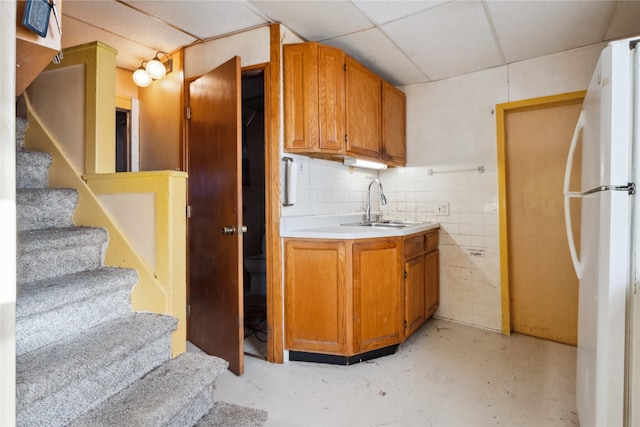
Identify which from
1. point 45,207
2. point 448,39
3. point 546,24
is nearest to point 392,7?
point 448,39

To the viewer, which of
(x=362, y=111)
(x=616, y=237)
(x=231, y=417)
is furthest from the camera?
(x=362, y=111)

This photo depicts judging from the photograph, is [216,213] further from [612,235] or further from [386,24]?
[612,235]

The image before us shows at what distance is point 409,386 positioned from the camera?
1.96 m

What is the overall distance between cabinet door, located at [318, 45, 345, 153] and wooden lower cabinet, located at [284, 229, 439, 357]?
2.29ft

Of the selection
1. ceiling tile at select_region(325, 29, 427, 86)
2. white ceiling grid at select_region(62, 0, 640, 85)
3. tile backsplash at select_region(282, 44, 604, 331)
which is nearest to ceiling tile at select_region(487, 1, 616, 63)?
white ceiling grid at select_region(62, 0, 640, 85)

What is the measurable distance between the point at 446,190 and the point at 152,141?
8.65ft

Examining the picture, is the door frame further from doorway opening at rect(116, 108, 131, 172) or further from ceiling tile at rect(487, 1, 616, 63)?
doorway opening at rect(116, 108, 131, 172)

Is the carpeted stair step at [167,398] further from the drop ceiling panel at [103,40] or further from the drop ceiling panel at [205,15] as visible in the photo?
the drop ceiling panel at [103,40]

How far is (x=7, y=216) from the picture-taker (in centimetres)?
69

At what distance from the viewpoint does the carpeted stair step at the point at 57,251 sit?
1385mm

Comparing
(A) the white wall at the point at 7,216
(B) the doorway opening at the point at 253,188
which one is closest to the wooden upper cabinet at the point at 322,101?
(B) the doorway opening at the point at 253,188

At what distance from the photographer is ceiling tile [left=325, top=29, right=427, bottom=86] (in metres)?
2.36

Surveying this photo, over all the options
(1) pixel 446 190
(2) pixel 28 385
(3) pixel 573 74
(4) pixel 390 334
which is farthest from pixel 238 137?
(3) pixel 573 74

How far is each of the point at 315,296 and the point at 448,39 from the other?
202 cm
